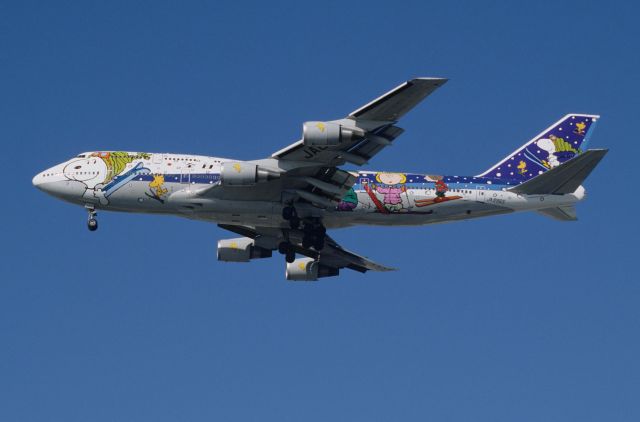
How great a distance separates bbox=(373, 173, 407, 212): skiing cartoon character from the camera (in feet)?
213

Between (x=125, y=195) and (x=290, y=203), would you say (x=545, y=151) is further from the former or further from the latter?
(x=125, y=195)

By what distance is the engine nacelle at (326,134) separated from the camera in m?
58.2

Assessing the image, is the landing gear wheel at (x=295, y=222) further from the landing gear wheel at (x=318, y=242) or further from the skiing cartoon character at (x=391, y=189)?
the skiing cartoon character at (x=391, y=189)

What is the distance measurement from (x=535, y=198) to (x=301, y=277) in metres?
16.7

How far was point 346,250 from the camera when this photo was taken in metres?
73.6

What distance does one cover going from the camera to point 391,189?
6512 cm

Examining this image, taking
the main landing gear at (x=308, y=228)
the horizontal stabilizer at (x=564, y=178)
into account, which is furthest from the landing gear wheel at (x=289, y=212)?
the horizontal stabilizer at (x=564, y=178)

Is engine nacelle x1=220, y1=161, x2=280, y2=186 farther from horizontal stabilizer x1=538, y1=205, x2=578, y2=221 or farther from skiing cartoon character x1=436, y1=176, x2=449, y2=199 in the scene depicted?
horizontal stabilizer x1=538, y1=205, x2=578, y2=221

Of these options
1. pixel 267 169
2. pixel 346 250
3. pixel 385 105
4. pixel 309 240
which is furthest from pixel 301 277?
pixel 385 105

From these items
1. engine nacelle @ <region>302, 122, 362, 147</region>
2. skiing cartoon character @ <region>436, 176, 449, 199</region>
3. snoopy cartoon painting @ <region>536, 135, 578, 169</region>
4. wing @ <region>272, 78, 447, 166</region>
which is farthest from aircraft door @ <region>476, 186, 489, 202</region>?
engine nacelle @ <region>302, 122, 362, 147</region>

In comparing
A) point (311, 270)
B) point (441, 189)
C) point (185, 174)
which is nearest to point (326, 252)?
point (311, 270)

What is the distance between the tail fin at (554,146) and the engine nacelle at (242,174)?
14.3 m

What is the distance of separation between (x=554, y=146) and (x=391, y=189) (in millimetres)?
10491

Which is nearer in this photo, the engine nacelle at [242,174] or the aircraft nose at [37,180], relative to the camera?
the engine nacelle at [242,174]
